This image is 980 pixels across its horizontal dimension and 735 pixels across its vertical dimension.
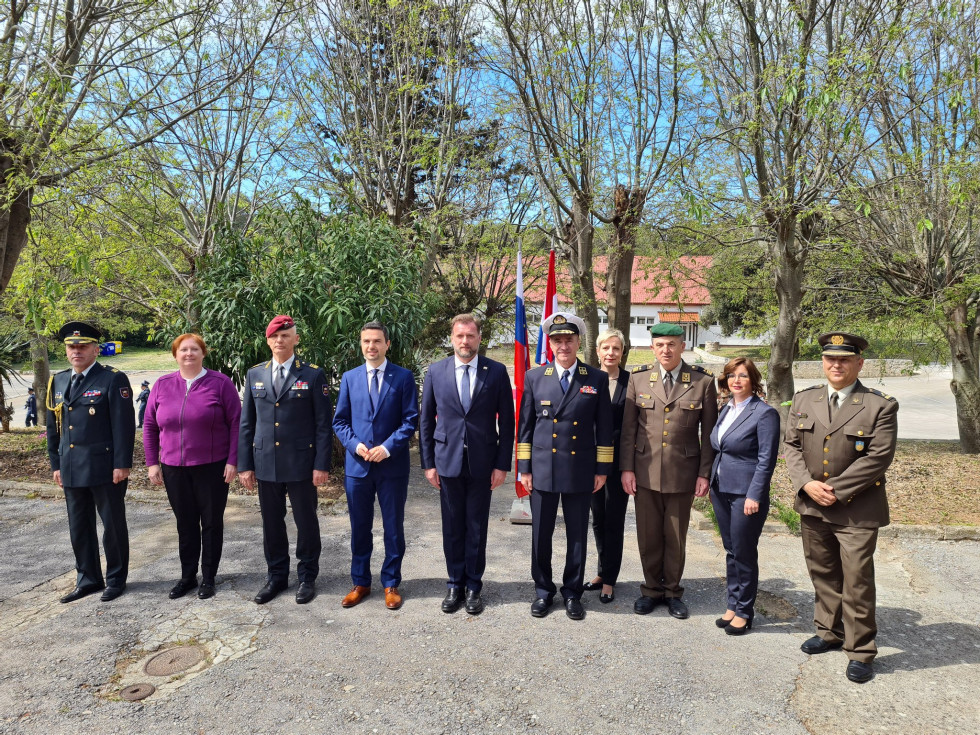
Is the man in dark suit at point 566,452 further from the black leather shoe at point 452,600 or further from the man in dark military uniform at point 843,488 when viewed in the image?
the man in dark military uniform at point 843,488

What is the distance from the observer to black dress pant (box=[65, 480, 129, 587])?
441 centimetres

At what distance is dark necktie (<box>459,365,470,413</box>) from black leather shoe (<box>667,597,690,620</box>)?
1857 mm

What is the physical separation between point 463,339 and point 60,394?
9.30 ft

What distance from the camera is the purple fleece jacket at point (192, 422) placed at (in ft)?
14.2

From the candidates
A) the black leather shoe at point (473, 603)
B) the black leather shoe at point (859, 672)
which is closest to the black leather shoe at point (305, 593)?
the black leather shoe at point (473, 603)

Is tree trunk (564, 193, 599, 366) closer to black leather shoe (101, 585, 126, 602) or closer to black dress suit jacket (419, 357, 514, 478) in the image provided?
black dress suit jacket (419, 357, 514, 478)

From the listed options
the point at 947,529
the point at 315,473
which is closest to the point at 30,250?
the point at 315,473

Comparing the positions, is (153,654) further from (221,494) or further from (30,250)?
(30,250)

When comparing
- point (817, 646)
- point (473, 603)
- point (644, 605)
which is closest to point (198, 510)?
point (473, 603)

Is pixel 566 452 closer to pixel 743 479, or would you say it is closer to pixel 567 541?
pixel 567 541

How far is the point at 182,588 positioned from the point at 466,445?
2.24 m

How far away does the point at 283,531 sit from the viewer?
4.52 metres

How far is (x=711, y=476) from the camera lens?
413 cm

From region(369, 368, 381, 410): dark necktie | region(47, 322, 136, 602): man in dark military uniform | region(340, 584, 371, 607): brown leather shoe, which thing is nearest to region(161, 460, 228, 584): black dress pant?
region(47, 322, 136, 602): man in dark military uniform
